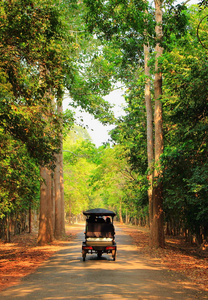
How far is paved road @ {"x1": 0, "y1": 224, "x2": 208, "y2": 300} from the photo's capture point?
820 centimetres

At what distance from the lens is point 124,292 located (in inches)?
335

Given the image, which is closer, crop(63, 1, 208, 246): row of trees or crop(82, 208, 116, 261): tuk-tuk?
crop(63, 1, 208, 246): row of trees

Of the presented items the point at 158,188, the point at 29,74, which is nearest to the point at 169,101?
the point at 158,188

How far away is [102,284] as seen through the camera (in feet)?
31.3

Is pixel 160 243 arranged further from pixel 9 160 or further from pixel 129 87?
pixel 129 87

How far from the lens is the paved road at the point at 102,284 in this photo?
26.9 feet

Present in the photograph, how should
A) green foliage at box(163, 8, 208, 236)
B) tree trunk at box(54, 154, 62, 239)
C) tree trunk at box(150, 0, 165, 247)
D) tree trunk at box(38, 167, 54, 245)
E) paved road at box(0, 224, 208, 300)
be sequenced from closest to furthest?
paved road at box(0, 224, 208, 300) → green foliage at box(163, 8, 208, 236) → tree trunk at box(150, 0, 165, 247) → tree trunk at box(38, 167, 54, 245) → tree trunk at box(54, 154, 62, 239)

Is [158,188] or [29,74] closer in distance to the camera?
[29,74]

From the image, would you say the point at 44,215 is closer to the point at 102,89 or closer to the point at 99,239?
the point at 99,239

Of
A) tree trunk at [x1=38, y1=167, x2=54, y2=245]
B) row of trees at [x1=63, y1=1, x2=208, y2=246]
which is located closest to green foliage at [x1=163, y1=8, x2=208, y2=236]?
row of trees at [x1=63, y1=1, x2=208, y2=246]

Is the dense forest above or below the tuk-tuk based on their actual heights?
above

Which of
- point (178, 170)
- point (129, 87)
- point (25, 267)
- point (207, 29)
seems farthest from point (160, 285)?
point (129, 87)

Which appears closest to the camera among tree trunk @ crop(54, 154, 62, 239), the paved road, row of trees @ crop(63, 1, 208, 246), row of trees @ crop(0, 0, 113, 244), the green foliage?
the paved road

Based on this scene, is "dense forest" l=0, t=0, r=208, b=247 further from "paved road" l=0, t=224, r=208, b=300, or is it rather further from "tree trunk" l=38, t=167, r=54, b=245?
"paved road" l=0, t=224, r=208, b=300
